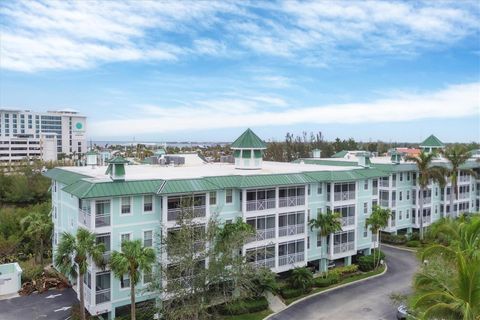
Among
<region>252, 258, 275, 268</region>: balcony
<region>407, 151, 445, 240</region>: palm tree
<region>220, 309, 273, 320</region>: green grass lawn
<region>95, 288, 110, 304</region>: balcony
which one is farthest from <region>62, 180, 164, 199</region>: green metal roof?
<region>407, 151, 445, 240</region>: palm tree

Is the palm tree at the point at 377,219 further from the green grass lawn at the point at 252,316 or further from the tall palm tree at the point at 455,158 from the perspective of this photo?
the tall palm tree at the point at 455,158

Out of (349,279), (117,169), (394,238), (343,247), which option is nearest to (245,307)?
(349,279)

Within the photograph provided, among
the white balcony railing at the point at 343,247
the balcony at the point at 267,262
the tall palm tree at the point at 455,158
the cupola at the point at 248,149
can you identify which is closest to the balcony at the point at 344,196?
the white balcony railing at the point at 343,247

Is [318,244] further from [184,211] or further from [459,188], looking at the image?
[459,188]

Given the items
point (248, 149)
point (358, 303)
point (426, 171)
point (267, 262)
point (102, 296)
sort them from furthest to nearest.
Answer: point (426, 171) < point (248, 149) < point (267, 262) < point (358, 303) < point (102, 296)

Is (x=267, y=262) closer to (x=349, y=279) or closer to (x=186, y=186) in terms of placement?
(x=349, y=279)

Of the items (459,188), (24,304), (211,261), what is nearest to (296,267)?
(211,261)

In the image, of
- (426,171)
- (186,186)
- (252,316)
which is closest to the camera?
(186,186)
